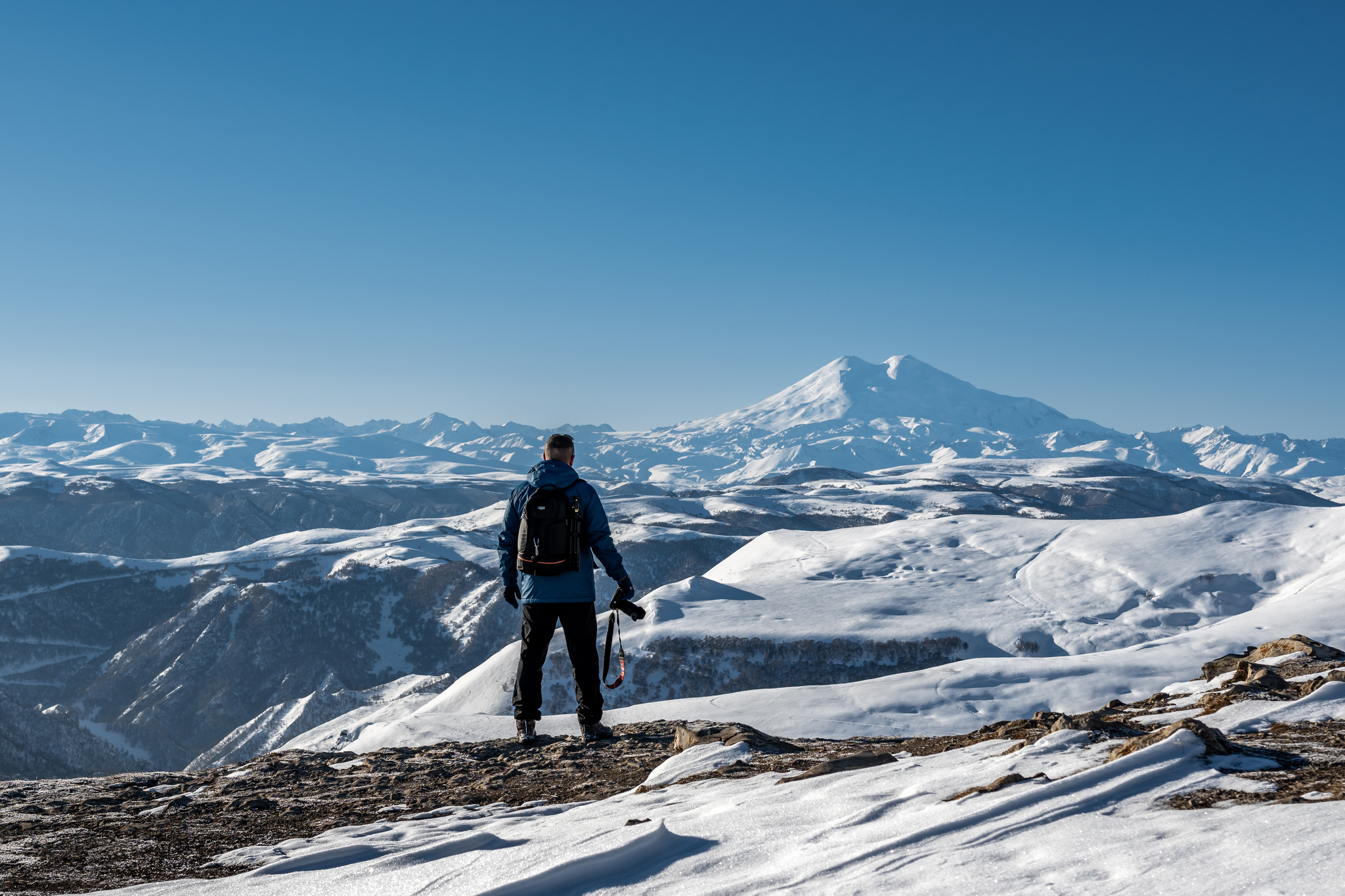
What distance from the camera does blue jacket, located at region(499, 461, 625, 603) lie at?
8820 millimetres

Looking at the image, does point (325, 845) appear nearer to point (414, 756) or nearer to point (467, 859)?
point (467, 859)

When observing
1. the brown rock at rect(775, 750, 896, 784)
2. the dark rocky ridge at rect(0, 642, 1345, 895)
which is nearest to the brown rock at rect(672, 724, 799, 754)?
the dark rocky ridge at rect(0, 642, 1345, 895)

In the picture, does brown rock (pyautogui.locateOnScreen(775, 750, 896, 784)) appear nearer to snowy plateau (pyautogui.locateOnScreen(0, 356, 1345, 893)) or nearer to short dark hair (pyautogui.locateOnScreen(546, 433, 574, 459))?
snowy plateau (pyautogui.locateOnScreen(0, 356, 1345, 893))

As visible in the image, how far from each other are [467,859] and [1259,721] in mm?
6131

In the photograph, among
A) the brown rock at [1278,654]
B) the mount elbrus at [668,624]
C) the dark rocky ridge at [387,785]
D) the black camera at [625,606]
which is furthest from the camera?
the mount elbrus at [668,624]

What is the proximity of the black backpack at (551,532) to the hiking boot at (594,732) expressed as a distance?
90.6 inches

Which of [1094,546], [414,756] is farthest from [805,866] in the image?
[1094,546]

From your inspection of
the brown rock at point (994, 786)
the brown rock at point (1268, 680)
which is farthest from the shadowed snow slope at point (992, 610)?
the brown rock at point (994, 786)

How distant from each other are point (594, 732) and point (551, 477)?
3.27 metres

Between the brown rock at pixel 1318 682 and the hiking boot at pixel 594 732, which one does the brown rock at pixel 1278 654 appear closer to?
the brown rock at pixel 1318 682

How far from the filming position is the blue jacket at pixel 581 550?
8.82 m

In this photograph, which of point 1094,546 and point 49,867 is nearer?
point 49,867

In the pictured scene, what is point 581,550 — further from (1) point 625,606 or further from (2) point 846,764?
(2) point 846,764

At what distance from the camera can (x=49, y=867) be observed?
18.7 ft
